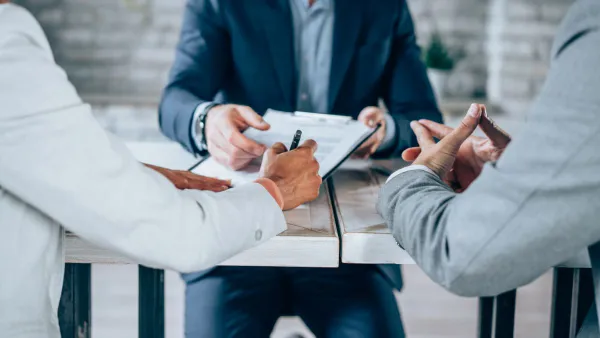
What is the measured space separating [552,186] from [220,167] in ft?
2.21

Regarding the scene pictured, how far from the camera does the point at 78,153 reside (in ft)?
2.15

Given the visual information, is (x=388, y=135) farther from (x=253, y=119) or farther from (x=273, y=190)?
(x=273, y=190)

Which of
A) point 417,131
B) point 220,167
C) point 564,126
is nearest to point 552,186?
point 564,126

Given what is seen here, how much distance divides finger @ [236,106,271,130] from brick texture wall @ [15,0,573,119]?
2.30 meters

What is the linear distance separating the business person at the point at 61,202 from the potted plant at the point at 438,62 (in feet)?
9.00

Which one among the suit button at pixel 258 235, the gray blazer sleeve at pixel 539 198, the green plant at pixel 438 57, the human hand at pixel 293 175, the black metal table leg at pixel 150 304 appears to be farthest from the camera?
the green plant at pixel 438 57

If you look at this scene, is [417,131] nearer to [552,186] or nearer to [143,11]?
[552,186]

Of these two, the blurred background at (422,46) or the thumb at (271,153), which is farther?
the blurred background at (422,46)

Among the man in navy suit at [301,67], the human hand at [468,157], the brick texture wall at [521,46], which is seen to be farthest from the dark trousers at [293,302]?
the brick texture wall at [521,46]

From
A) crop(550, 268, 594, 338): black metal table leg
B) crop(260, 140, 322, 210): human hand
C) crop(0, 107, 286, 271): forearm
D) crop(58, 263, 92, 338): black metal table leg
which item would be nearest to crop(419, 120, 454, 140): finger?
crop(260, 140, 322, 210): human hand

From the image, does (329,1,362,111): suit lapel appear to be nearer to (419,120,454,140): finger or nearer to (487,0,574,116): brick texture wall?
(419,120,454,140): finger

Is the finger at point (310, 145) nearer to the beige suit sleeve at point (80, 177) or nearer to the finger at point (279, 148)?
the finger at point (279, 148)

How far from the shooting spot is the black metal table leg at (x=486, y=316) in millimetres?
1405

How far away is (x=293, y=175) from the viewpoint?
96 centimetres
